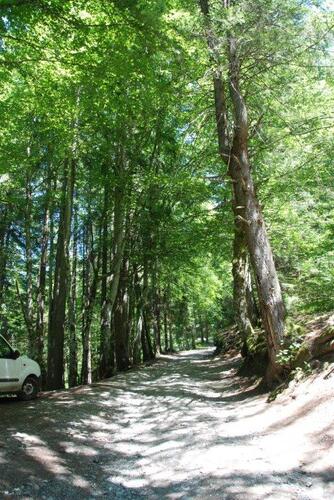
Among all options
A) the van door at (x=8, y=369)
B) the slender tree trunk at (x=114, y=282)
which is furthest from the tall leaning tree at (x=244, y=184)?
the slender tree trunk at (x=114, y=282)

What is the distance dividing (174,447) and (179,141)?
1286cm

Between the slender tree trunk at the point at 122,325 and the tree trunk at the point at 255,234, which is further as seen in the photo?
the slender tree trunk at the point at 122,325

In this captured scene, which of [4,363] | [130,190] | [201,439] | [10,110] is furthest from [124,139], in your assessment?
[201,439]

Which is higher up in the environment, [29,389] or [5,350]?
Result: [5,350]

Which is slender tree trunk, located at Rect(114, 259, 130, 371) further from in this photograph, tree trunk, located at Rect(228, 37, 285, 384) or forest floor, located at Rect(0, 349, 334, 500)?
tree trunk, located at Rect(228, 37, 285, 384)

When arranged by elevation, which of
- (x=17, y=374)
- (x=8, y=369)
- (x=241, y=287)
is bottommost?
(x=17, y=374)

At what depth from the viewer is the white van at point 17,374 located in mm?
10781

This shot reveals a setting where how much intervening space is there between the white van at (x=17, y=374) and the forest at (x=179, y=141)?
13.5 feet

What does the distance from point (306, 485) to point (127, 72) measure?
7.79 m

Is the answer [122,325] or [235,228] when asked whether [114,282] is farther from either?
[235,228]

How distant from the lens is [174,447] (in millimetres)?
6957

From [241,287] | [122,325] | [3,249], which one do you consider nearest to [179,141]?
[241,287]

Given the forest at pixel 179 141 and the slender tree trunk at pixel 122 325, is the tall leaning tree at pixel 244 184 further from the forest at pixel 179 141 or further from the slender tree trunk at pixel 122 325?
the slender tree trunk at pixel 122 325

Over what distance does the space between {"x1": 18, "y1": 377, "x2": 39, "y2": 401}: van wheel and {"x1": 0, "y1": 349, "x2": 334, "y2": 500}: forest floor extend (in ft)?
2.47
